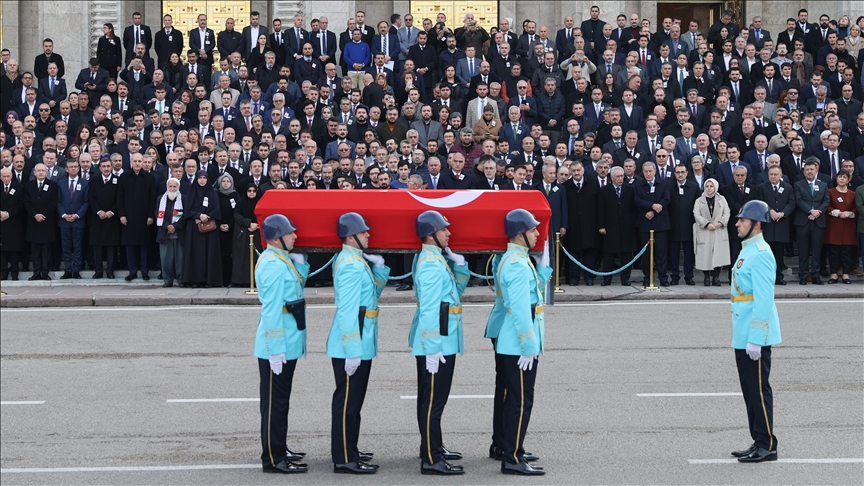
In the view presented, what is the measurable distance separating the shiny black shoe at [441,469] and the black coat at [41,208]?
13342 mm

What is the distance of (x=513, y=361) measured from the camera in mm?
9727

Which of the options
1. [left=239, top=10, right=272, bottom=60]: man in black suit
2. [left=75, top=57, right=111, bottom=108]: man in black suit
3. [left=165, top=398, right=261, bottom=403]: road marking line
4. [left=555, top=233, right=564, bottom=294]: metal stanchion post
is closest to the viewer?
[left=165, top=398, right=261, bottom=403]: road marking line

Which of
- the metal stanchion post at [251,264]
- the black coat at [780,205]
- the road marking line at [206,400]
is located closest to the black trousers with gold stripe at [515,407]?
the road marking line at [206,400]

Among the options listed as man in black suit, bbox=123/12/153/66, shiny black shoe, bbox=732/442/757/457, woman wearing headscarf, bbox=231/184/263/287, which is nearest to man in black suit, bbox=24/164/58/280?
woman wearing headscarf, bbox=231/184/263/287

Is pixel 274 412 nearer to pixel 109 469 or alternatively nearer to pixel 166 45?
pixel 109 469

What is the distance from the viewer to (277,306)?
31.7ft

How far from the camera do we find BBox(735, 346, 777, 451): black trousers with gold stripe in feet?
32.6

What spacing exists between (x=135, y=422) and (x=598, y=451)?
4.43 meters

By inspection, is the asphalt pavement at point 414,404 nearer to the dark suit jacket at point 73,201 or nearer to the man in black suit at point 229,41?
the dark suit jacket at point 73,201

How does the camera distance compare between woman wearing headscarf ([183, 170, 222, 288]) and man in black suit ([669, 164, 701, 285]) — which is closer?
woman wearing headscarf ([183, 170, 222, 288])

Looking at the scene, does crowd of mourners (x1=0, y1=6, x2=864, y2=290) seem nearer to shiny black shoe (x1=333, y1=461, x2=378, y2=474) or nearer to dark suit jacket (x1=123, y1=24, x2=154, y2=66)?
dark suit jacket (x1=123, y1=24, x2=154, y2=66)

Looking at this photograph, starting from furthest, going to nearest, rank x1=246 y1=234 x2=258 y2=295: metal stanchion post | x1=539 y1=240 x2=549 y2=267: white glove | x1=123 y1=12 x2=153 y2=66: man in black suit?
x1=123 y1=12 x2=153 y2=66: man in black suit < x1=246 y1=234 x2=258 y2=295: metal stanchion post < x1=539 y1=240 x2=549 y2=267: white glove

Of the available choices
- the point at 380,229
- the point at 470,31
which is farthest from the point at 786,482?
the point at 470,31

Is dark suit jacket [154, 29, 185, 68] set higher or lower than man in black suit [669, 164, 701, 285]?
higher
